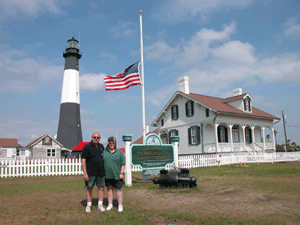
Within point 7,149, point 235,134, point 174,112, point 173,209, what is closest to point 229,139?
point 235,134

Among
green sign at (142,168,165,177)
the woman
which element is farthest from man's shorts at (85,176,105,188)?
green sign at (142,168,165,177)

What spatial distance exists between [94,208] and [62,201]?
140 cm

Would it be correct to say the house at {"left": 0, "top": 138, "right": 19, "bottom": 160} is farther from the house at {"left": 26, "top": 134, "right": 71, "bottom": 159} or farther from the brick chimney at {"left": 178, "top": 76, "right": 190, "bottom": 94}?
the brick chimney at {"left": 178, "top": 76, "right": 190, "bottom": 94}

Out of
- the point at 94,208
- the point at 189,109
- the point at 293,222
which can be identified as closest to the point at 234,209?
the point at 293,222

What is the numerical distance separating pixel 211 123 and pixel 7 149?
82.6ft

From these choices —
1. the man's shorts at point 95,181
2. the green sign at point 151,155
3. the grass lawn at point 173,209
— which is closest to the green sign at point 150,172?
the green sign at point 151,155

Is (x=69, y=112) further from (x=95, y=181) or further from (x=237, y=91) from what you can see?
(x=95, y=181)

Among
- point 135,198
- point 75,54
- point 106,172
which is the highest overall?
point 75,54

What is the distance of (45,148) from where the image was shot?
3141 cm

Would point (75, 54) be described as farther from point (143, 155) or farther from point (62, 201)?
point (62, 201)

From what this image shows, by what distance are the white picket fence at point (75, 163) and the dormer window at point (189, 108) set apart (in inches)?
230

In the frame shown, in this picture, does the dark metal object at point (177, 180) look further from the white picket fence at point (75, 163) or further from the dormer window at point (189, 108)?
the dormer window at point (189, 108)

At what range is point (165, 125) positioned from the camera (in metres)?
28.4

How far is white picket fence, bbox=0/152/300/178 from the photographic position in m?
14.4
